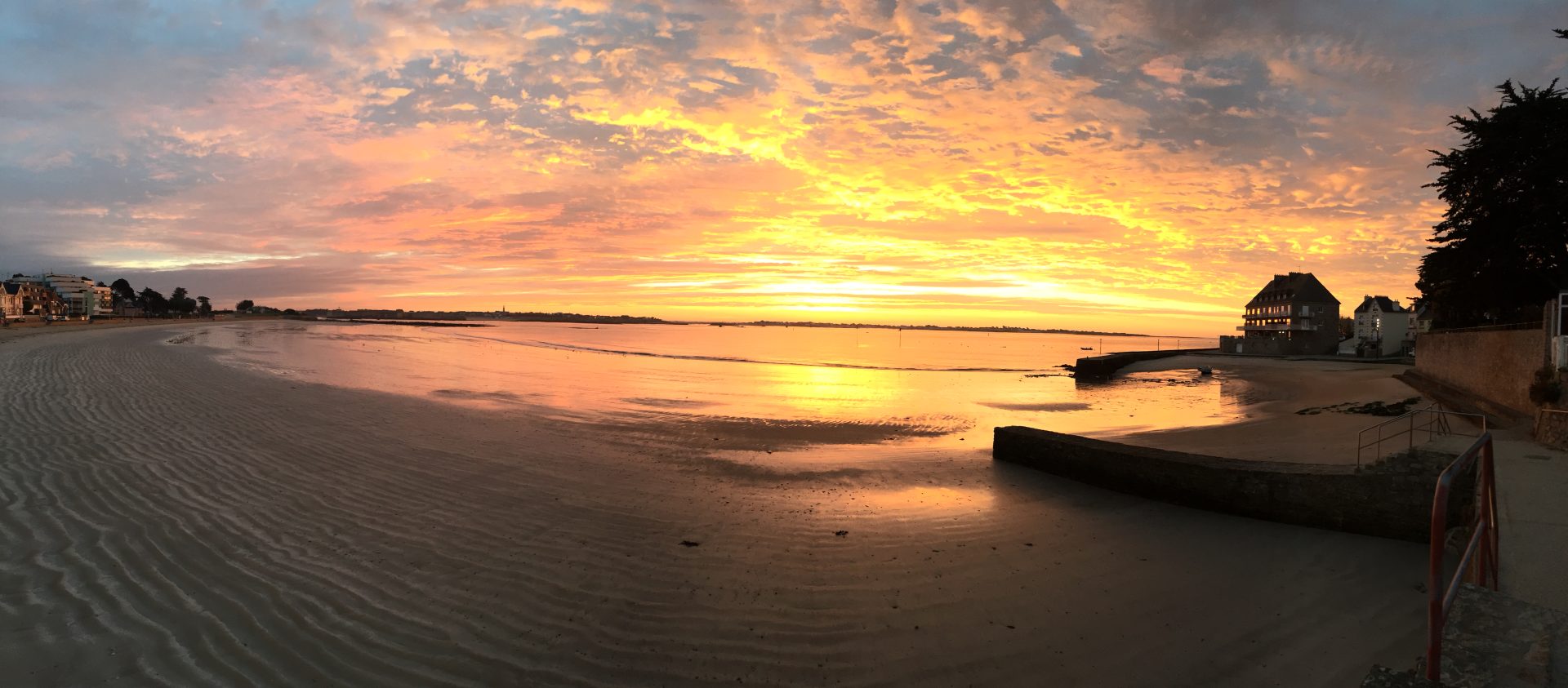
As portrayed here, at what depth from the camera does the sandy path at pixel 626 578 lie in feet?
15.7

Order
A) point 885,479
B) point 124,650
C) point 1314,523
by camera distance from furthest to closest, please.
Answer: point 885,479 → point 1314,523 → point 124,650

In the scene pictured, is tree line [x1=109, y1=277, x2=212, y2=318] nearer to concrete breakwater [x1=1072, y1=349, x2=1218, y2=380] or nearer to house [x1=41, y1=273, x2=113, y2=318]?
house [x1=41, y1=273, x2=113, y2=318]

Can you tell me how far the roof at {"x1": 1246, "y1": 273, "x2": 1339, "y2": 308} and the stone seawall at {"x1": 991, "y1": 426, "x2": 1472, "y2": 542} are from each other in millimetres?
93664

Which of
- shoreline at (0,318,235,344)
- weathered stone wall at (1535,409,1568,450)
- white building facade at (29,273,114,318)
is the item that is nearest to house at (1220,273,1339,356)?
weathered stone wall at (1535,409,1568,450)

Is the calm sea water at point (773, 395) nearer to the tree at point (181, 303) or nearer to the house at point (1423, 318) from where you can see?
the house at point (1423, 318)

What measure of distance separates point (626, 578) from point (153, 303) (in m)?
213

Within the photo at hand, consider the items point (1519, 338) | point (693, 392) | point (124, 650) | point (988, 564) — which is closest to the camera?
point (124, 650)

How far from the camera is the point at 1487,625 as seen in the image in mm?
3676

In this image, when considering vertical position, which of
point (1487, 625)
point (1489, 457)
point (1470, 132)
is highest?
point (1470, 132)

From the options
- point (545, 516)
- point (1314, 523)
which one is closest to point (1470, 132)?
point (1314, 523)

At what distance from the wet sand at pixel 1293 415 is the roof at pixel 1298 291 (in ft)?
125

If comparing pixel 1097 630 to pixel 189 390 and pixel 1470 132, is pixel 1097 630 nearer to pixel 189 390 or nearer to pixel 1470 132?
pixel 189 390

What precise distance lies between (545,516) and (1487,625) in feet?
27.7

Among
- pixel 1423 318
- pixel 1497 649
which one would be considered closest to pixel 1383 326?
pixel 1423 318
